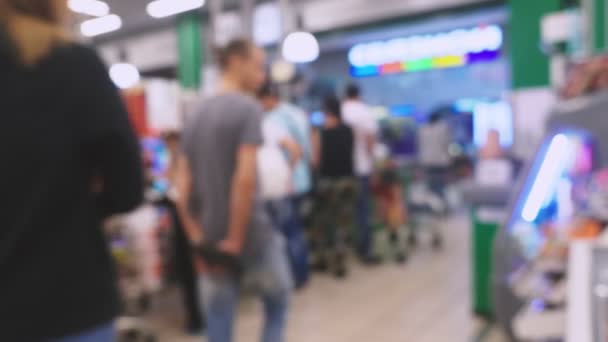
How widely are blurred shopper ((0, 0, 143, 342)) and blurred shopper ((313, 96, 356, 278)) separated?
3.63 meters

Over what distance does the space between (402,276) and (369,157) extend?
1160 millimetres

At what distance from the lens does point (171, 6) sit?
7.88 m

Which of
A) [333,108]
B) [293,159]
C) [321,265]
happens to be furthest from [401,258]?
[293,159]

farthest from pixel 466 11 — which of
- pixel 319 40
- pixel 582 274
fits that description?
pixel 582 274

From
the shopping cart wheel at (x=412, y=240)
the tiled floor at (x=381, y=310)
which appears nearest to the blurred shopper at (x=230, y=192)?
the tiled floor at (x=381, y=310)

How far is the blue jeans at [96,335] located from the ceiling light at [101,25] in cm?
836

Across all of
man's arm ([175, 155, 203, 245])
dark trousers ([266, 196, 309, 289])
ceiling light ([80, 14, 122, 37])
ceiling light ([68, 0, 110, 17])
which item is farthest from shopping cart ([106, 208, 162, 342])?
ceiling light ([80, 14, 122, 37])

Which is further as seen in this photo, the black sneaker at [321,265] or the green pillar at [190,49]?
the green pillar at [190,49]

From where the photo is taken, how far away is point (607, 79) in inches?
73.3

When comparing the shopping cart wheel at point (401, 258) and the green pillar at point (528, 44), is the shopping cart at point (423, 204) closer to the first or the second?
the shopping cart wheel at point (401, 258)

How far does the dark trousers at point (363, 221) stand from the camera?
493 cm

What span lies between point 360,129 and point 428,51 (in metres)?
3.99

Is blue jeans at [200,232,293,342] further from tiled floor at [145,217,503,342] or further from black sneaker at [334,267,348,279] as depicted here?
black sneaker at [334,267,348,279]

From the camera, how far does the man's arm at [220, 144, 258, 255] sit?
184cm
